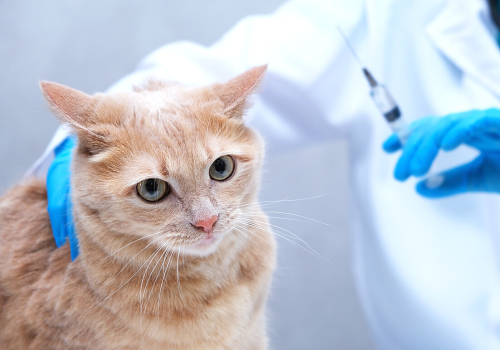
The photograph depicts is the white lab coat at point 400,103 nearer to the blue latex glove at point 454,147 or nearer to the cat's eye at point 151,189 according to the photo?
the blue latex glove at point 454,147

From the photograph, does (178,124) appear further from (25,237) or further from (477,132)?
(477,132)

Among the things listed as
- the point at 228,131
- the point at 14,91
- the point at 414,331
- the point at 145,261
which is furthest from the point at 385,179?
the point at 14,91

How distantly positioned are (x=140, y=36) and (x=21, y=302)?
1.01m

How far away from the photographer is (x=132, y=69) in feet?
4.72

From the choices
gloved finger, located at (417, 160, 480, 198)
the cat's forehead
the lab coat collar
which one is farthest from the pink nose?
the lab coat collar

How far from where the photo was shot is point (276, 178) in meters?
1.71

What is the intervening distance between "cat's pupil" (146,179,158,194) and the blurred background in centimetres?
51

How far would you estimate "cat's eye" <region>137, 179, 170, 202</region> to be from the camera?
615 mm

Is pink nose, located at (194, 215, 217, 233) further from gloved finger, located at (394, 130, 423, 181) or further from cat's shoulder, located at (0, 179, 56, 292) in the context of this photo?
gloved finger, located at (394, 130, 423, 181)

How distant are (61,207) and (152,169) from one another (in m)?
0.26

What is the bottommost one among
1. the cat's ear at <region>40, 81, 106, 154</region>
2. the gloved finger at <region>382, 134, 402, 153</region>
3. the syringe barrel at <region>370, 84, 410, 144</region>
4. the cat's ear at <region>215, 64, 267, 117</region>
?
the gloved finger at <region>382, 134, 402, 153</region>

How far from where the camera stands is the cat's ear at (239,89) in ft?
2.26

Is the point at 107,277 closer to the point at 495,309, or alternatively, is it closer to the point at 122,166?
the point at 122,166

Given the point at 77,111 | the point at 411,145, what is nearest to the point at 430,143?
the point at 411,145
